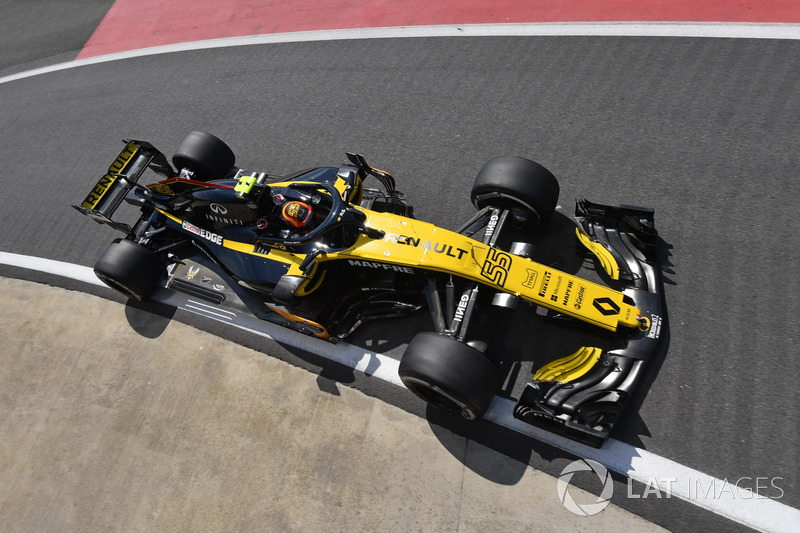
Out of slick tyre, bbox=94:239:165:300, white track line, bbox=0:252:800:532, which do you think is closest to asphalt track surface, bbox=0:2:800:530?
white track line, bbox=0:252:800:532

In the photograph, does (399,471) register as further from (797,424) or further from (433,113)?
(433,113)

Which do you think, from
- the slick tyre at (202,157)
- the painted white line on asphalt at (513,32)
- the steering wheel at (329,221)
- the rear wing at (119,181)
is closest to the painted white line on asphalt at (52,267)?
the rear wing at (119,181)

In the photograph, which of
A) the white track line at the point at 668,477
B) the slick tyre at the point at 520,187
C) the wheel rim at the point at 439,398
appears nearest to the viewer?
the white track line at the point at 668,477

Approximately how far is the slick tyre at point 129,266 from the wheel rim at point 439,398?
3.76 metres

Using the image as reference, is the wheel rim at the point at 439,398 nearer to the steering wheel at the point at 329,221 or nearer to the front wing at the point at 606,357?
the front wing at the point at 606,357

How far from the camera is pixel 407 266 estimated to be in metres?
5.60

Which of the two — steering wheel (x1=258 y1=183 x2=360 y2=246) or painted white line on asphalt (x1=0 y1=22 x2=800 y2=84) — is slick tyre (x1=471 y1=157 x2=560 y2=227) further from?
painted white line on asphalt (x1=0 y1=22 x2=800 y2=84)

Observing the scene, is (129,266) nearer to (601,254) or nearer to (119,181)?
(119,181)

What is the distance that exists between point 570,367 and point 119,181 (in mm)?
6013

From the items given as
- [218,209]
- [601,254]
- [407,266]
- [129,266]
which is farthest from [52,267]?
[601,254]

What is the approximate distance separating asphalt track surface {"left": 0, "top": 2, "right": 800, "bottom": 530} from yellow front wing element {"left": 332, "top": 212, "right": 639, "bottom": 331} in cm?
86

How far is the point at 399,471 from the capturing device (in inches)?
219

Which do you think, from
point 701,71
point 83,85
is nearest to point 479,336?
point 701,71

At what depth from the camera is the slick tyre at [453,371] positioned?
4.91 m
